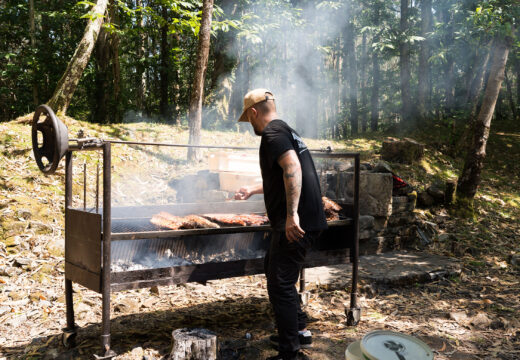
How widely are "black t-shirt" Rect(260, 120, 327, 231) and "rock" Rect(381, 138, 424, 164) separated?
351 inches

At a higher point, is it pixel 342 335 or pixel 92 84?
pixel 92 84

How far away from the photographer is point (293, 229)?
3225mm

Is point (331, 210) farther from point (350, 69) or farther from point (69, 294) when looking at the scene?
point (350, 69)

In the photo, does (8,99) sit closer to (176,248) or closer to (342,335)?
(176,248)

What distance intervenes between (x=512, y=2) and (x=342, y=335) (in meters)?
8.33

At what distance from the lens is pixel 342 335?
13.7ft

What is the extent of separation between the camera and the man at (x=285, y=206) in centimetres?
322

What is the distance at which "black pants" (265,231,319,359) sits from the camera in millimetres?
3295

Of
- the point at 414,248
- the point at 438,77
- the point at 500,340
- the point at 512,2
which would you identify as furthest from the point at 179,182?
the point at 438,77

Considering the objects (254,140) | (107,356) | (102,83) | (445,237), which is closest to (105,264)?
(107,356)

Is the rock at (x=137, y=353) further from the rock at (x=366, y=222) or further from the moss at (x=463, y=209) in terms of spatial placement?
the moss at (x=463, y=209)

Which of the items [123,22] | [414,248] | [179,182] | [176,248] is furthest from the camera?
[123,22]

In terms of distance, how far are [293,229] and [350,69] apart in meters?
25.5

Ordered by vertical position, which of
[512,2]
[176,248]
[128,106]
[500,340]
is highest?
[512,2]
